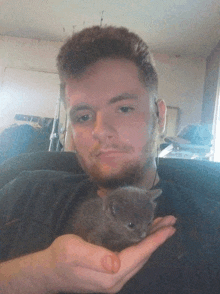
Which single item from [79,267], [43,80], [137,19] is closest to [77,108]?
[79,267]

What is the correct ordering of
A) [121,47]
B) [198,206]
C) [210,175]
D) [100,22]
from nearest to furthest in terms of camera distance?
[198,206], [121,47], [210,175], [100,22]

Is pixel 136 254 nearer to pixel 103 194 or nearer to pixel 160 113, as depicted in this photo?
pixel 103 194

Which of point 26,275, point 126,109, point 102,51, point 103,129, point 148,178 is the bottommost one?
point 26,275

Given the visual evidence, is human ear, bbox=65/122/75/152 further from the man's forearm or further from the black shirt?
the man's forearm

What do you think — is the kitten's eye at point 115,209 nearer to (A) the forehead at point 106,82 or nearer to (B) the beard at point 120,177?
(B) the beard at point 120,177

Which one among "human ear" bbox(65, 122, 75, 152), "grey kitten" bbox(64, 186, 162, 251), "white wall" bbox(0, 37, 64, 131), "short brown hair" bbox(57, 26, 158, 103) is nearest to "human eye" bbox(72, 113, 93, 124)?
"human ear" bbox(65, 122, 75, 152)

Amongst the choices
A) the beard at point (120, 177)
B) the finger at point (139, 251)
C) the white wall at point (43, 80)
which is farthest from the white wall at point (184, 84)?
the finger at point (139, 251)

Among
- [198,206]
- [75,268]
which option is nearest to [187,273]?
[198,206]

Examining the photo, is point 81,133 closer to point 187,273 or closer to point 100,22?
point 187,273

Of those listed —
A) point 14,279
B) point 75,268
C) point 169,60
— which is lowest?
point 14,279
